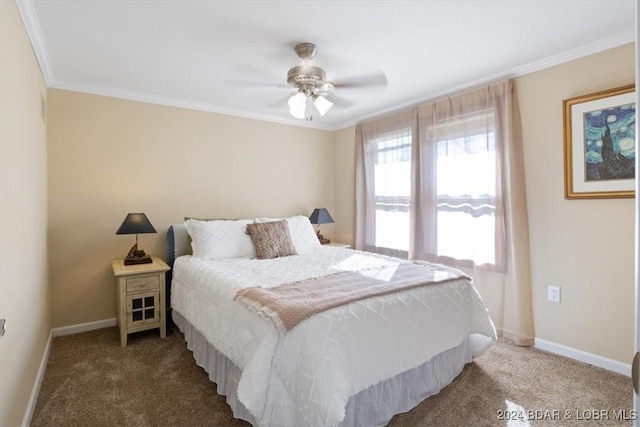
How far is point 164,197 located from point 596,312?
3.96 metres

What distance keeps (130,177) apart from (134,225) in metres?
0.63

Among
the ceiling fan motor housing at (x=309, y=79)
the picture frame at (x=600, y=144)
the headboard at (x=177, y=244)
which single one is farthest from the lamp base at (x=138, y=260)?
the picture frame at (x=600, y=144)

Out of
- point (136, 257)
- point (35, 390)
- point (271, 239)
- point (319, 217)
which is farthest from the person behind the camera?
point (319, 217)

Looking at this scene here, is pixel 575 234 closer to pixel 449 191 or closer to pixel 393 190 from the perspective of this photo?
pixel 449 191

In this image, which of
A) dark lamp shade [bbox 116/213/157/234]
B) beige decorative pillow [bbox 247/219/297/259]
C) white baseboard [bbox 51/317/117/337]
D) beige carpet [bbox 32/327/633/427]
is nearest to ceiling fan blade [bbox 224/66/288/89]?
beige decorative pillow [bbox 247/219/297/259]

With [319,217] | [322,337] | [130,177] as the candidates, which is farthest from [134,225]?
[322,337]

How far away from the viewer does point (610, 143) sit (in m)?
2.38

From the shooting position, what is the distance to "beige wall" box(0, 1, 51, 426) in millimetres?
1489

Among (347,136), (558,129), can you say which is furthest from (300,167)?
(558,129)

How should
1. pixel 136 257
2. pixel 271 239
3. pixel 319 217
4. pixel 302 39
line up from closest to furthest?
pixel 302 39, pixel 136 257, pixel 271 239, pixel 319 217

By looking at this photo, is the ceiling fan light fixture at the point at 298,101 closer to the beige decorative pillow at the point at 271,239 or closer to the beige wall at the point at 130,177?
the beige decorative pillow at the point at 271,239

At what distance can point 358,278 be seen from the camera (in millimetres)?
2229

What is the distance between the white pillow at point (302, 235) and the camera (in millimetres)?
3511

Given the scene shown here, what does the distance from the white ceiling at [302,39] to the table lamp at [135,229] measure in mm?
1262
